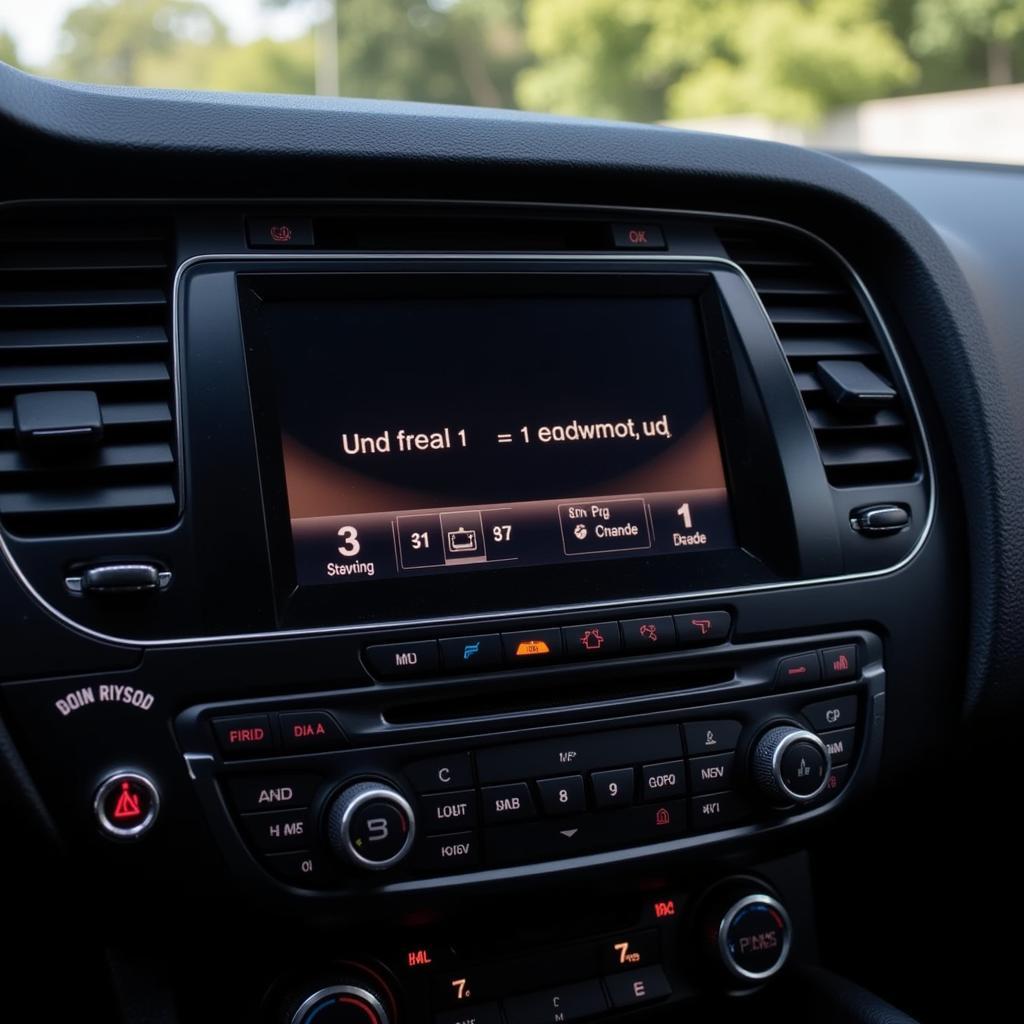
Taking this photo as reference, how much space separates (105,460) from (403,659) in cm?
42

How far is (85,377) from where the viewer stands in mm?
1471

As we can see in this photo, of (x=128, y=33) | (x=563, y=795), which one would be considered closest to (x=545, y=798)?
(x=563, y=795)

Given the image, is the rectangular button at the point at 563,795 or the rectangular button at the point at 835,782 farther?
the rectangular button at the point at 835,782

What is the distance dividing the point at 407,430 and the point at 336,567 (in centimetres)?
20

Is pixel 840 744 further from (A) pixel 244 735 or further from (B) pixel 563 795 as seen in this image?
(A) pixel 244 735

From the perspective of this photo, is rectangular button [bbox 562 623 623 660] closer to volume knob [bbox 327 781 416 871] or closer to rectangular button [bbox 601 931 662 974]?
volume knob [bbox 327 781 416 871]

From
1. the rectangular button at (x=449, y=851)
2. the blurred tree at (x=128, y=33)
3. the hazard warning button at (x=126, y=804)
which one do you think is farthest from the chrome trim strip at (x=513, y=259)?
the blurred tree at (x=128, y=33)

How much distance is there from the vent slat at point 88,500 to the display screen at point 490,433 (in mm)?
156

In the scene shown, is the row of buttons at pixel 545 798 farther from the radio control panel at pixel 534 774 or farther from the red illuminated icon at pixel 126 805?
the red illuminated icon at pixel 126 805

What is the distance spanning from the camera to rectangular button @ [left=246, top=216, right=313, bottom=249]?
156 centimetres

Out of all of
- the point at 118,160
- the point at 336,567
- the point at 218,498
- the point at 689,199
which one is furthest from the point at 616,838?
the point at 118,160

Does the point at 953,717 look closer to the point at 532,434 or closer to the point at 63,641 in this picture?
the point at 532,434

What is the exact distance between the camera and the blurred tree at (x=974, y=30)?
22094 millimetres

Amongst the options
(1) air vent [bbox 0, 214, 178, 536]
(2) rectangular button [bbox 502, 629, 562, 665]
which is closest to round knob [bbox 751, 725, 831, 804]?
Result: (2) rectangular button [bbox 502, 629, 562, 665]
